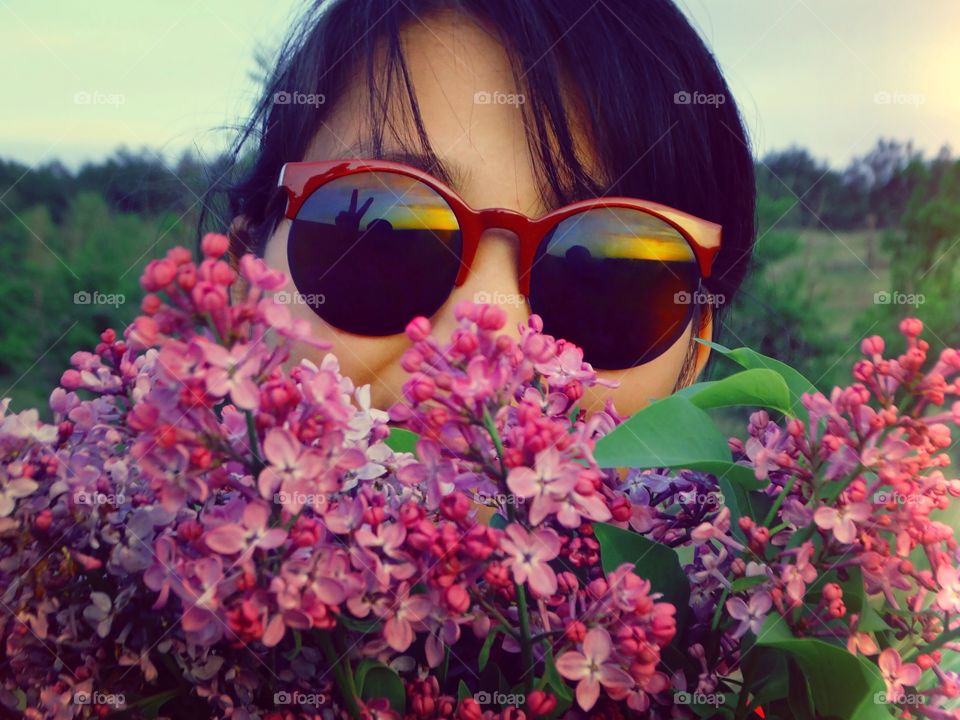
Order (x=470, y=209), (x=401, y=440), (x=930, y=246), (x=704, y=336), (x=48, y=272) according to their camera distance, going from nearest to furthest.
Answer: (x=401, y=440), (x=470, y=209), (x=704, y=336), (x=930, y=246), (x=48, y=272)

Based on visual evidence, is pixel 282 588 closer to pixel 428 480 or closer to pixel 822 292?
pixel 428 480

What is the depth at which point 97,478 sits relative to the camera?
0.44 meters

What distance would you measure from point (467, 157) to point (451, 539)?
0.51 metres

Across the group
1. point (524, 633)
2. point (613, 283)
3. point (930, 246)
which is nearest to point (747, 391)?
point (524, 633)

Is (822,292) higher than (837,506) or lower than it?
lower

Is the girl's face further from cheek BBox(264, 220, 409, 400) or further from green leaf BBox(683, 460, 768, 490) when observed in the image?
green leaf BBox(683, 460, 768, 490)

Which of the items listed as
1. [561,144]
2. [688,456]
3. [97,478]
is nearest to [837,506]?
[688,456]

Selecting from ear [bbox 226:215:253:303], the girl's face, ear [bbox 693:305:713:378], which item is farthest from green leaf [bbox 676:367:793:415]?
ear [bbox 226:215:253:303]

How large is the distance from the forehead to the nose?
0.12 feet

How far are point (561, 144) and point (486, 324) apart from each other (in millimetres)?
482

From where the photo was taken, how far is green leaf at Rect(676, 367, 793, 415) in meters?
0.45

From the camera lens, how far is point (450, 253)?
2.61 feet

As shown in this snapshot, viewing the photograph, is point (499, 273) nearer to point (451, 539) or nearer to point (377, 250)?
point (377, 250)

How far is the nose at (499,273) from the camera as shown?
31.9 inches
